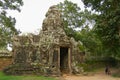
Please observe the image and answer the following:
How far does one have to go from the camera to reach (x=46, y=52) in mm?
19172

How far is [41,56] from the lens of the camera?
1900cm

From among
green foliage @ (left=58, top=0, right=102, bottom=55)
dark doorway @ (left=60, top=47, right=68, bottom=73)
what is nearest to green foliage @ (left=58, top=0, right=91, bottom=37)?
green foliage @ (left=58, top=0, right=102, bottom=55)

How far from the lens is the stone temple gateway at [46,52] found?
707 inches

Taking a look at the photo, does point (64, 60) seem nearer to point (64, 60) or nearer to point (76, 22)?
point (64, 60)

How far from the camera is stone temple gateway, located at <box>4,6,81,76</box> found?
18.0 metres

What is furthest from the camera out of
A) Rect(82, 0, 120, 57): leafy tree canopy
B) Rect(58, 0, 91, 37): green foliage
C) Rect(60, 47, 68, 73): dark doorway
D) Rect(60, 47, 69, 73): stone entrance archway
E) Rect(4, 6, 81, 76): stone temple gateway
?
Rect(58, 0, 91, 37): green foliage

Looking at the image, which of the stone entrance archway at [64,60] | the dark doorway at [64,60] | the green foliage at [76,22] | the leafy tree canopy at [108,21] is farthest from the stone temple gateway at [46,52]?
the green foliage at [76,22]

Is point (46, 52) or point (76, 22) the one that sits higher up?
point (76, 22)

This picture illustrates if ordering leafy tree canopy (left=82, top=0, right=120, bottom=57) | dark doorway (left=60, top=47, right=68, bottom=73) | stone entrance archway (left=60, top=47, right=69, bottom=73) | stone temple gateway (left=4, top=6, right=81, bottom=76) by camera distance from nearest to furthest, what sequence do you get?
stone temple gateway (left=4, top=6, right=81, bottom=76), leafy tree canopy (left=82, top=0, right=120, bottom=57), stone entrance archway (left=60, top=47, right=69, bottom=73), dark doorway (left=60, top=47, right=68, bottom=73)

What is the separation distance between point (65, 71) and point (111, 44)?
17.6ft

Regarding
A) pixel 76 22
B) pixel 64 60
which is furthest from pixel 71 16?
pixel 64 60

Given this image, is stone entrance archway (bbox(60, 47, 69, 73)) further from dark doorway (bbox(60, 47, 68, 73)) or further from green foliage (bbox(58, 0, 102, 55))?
green foliage (bbox(58, 0, 102, 55))

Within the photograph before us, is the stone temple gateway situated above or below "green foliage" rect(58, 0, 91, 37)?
below

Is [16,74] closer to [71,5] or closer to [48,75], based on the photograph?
[48,75]
